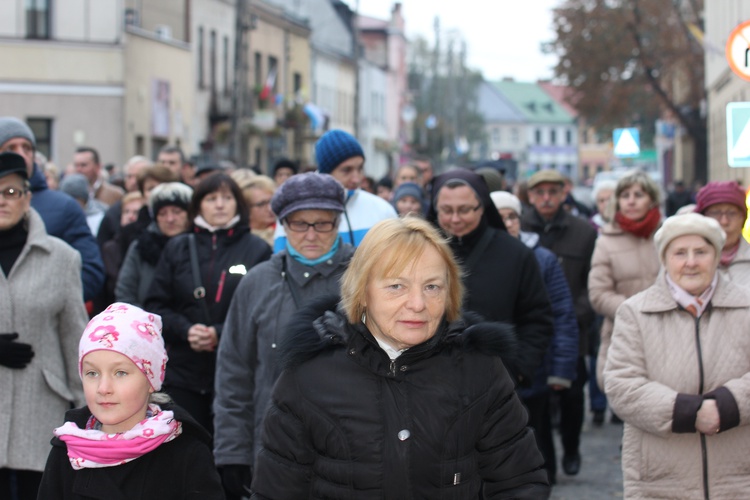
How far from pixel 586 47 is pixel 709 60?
18.5ft

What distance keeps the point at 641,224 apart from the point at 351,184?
3121mm

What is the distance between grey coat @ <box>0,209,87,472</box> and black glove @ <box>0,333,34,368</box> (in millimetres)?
54

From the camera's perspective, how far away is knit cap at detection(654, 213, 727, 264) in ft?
20.2

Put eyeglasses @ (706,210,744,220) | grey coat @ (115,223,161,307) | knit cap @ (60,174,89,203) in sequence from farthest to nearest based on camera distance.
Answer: knit cap @ (60,174,89,203) → grey coat @ (115,223,161,307) → eyeglasses @ (706,210,744,220)

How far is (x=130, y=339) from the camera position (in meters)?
4.45

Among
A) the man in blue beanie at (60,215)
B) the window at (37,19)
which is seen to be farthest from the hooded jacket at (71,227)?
the window at (37,19)

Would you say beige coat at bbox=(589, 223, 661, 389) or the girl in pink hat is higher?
beige coat at bbox=(589, 223, 661, 389)

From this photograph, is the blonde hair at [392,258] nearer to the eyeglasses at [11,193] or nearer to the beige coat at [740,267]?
the eyeglasses at [11,193]

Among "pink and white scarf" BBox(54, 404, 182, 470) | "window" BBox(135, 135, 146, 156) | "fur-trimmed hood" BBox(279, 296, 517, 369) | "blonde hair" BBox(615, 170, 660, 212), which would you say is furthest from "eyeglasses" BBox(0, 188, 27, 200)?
"window" BBox(135, 135, 146, 156)

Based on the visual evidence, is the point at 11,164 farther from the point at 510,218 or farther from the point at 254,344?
the point at 510,218

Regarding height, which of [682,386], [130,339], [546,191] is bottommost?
[682,386]

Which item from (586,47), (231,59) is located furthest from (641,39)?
(231,59)

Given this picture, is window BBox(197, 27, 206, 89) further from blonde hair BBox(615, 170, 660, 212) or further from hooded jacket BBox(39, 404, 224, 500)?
hooded jacket BBox(39, 404, 224, 500)

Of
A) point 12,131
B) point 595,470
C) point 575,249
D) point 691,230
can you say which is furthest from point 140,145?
point 691,230
